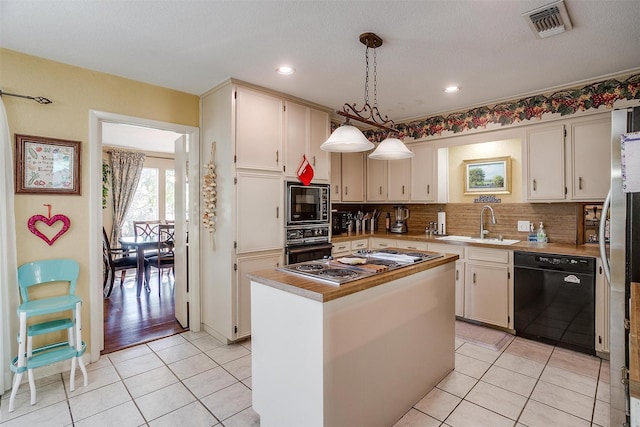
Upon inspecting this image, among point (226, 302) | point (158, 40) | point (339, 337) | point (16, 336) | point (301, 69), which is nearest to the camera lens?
point (339, 337)

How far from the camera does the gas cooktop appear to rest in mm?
1874

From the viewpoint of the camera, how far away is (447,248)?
3811 millimetres

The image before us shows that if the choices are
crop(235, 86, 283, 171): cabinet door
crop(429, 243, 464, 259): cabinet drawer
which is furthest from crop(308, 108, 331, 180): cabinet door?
crop(429, 243, 464, 259): cabinet drawer

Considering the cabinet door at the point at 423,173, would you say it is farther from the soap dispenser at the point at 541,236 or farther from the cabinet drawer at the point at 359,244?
the soap dispenser at the point at 541,236

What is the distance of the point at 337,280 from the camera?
177cm

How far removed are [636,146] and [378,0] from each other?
1671mm

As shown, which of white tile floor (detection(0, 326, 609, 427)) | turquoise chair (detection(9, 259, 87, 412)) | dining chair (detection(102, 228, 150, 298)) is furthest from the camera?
dining chair (detection(102, 228, 150, 298))

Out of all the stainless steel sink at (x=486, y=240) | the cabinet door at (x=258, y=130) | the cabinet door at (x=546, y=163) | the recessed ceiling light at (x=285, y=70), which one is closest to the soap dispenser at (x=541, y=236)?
the stainless steel sink at (x=486, y=240)

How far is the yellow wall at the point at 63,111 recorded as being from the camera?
2516 millimetres

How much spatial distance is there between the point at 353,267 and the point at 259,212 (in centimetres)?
147

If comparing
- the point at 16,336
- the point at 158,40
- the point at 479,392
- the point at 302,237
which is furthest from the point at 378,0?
the point at 16,336

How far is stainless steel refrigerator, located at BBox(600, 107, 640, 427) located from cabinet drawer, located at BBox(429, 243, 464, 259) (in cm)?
175

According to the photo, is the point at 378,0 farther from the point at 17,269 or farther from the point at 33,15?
the point at 17,269

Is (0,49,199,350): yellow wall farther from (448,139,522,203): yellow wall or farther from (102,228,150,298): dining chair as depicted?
(448,139,522,203): yellow wall
